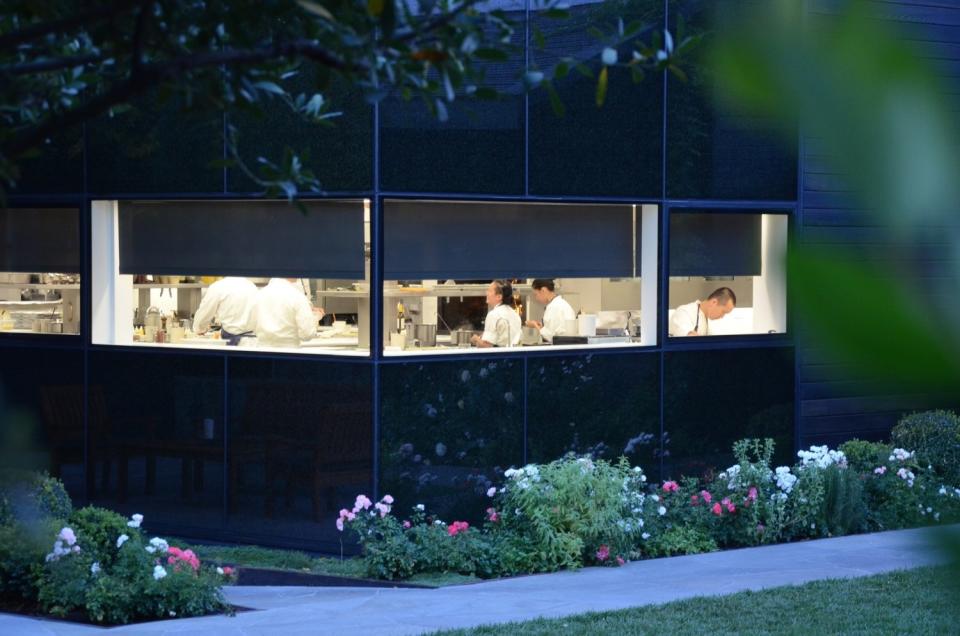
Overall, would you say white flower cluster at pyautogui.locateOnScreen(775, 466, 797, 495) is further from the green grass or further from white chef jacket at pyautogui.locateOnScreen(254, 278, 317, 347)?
white chef jacket at pyautogui.locateOnScreen(254, 278, 317, 347)

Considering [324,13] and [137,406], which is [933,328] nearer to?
[324,13]

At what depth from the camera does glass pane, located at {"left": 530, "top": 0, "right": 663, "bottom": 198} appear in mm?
11164

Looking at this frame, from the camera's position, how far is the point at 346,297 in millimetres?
10805

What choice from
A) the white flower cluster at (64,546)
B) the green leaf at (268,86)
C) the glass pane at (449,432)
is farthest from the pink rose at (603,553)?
the green leaf at (268,86)

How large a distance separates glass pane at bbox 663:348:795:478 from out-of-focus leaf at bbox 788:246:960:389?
11.5m

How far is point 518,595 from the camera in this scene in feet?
30.0

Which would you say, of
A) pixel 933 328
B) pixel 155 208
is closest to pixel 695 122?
pixel 155 208

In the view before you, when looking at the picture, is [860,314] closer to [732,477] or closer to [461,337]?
[461,337]

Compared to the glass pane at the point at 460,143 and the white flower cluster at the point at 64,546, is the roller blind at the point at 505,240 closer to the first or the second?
the glass pane at the point at 460,143

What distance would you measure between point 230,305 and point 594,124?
138 inches

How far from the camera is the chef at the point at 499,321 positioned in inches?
439

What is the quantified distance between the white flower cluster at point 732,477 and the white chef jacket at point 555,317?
1.83 m

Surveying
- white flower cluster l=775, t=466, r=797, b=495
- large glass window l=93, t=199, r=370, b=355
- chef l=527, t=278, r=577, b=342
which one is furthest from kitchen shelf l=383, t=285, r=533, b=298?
white flower cluster l=775, t=466, r=797, b=495

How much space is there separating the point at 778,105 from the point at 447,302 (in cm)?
1053
